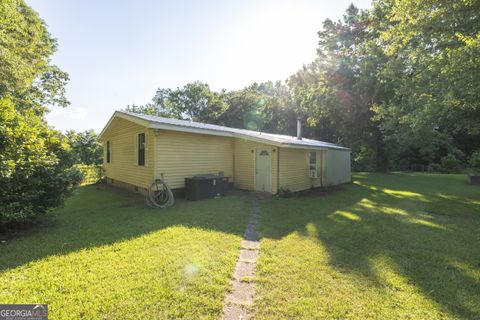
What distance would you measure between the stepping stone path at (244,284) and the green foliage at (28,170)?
4315mm

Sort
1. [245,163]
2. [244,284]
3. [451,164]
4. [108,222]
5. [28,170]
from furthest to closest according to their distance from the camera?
[451,164] < [245,163] < [108,222] < [28,170] < [244,284]

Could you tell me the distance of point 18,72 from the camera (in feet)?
28.6

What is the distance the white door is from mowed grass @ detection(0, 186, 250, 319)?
358cm

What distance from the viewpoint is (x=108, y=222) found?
5660 millimetres

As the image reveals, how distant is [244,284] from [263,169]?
689 centimetres

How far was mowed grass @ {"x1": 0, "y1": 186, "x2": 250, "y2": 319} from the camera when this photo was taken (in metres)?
2.53

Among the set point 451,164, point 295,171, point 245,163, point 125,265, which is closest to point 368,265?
point 125,265

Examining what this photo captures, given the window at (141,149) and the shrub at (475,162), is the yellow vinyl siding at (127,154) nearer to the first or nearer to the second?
the window at (141,149)

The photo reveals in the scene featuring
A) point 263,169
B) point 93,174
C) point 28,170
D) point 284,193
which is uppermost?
point 28,170

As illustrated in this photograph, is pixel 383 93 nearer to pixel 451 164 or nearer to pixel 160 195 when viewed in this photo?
pixel 451 164

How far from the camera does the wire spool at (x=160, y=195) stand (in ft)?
24.9

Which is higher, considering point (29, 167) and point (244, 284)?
point (29, 167)

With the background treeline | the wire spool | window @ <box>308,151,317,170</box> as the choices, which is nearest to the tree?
the wire spool

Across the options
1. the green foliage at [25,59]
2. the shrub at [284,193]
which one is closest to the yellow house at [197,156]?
the shrub at [284,193]
